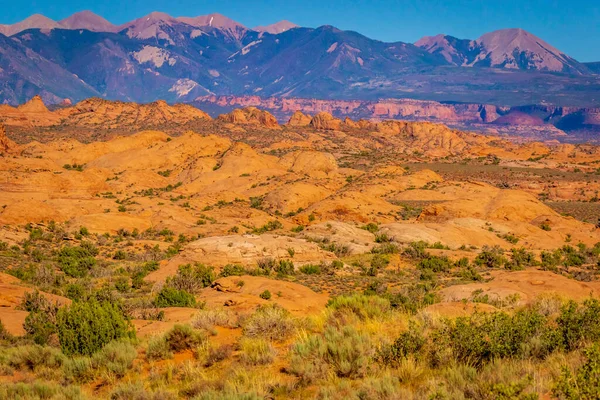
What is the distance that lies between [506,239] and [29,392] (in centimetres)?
3998

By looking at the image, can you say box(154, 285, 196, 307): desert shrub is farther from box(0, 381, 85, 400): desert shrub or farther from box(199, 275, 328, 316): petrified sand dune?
box(0, 381, 85, 400): desert shrub

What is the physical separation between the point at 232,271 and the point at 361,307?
51.4ft

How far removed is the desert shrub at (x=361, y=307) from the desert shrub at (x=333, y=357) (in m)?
2.68

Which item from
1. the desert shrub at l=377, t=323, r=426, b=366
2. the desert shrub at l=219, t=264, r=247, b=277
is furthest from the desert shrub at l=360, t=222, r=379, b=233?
the desert shrub at l=377, t=323, r=426, b=366

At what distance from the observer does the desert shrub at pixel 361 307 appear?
13703mm

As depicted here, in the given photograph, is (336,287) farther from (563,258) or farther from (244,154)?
(244,154)

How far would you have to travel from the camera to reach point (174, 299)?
20.6 metres

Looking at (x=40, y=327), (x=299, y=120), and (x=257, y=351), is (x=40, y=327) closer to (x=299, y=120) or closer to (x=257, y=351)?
(x=257, y=351)

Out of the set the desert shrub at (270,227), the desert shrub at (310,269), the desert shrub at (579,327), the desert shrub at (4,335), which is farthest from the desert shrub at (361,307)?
the desert shrub at (270,227)

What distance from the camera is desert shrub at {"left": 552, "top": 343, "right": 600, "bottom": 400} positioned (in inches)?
277

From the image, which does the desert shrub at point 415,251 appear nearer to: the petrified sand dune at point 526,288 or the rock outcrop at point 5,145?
the petrified sand dune at point 526,288

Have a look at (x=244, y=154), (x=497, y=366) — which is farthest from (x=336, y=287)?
(x=244, y=154)

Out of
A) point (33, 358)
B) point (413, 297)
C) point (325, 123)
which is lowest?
point (413, 297)

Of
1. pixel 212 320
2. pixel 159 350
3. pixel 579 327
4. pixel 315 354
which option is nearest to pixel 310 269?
pixel 212 320
